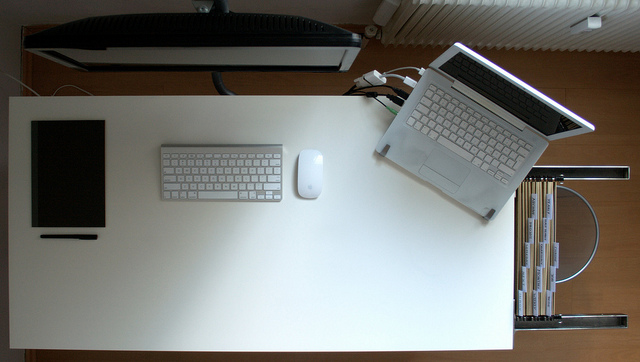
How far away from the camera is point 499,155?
2.85ft

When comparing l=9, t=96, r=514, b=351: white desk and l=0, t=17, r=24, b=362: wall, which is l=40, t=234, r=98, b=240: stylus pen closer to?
l=9, t=96, r=514, b=351: white desk

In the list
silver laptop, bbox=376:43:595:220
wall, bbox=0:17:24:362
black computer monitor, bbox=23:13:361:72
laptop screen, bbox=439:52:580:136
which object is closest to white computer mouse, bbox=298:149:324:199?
silver laptop, bbox=376:43:595:220

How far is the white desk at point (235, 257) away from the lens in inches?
34.5

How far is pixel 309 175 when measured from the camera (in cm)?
87

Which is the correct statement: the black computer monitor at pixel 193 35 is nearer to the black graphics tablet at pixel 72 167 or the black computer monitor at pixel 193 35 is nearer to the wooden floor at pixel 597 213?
the black graphics tablet at pixel 72 167

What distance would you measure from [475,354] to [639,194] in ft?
2.81

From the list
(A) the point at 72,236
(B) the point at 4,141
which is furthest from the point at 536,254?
(B) the point at 4,141

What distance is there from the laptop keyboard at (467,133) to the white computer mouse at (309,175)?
0.82ft

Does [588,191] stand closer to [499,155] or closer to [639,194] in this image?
[639,194]

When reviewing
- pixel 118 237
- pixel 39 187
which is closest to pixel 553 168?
pixel 118 237

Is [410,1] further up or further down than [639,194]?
further up

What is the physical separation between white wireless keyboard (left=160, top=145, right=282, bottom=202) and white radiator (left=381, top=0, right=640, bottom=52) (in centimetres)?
59

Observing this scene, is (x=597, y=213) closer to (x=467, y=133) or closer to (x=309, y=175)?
(x=467, y=133)

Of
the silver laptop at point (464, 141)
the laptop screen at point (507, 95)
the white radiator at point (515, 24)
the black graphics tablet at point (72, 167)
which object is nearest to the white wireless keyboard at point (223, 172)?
the black graphics tablet at point (72, 167)
